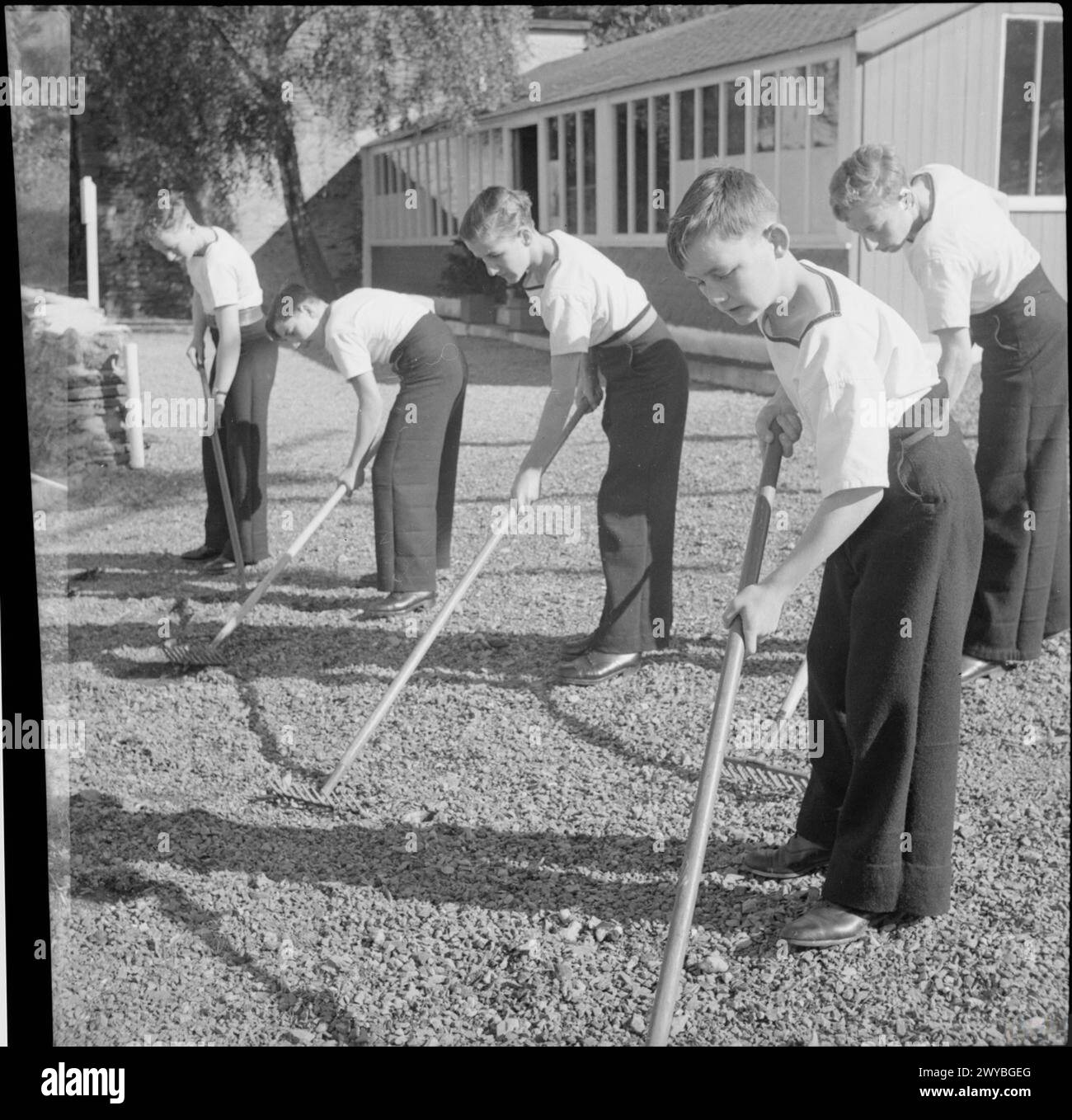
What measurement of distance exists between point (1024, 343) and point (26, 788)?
329cm

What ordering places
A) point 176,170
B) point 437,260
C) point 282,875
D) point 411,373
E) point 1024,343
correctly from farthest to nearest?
point 437,260
point 176,170
point 411,373
point 1024,343
point 282,875

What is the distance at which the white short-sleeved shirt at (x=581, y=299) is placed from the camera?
4.10m

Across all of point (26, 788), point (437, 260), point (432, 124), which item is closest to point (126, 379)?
point (432, 124)

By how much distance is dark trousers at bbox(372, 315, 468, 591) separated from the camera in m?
5.39

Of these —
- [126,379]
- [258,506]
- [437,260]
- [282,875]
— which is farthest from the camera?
[437,260]

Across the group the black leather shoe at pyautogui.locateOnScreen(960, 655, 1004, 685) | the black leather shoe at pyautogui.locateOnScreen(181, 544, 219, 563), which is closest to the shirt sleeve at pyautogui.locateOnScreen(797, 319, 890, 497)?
the black leather shoe at pyautogui.locateOnScreen(960, 655, 1004, 685)

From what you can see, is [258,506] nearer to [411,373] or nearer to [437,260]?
[411,373]

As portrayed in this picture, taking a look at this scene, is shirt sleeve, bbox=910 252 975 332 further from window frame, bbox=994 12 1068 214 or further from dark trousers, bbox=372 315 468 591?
window frame, bbox=994 12 1068 214

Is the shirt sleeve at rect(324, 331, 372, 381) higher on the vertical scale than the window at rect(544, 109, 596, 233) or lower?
lower

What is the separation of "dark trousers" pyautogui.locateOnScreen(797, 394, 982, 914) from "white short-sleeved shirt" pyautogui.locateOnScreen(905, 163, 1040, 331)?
129cm

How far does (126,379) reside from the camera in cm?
877

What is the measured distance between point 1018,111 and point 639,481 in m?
8.02

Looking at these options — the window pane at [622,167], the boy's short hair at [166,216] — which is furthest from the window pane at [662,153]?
the boy's short hair at [166,216]

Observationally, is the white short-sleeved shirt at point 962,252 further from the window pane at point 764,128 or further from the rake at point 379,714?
the window pane at point 764,128
